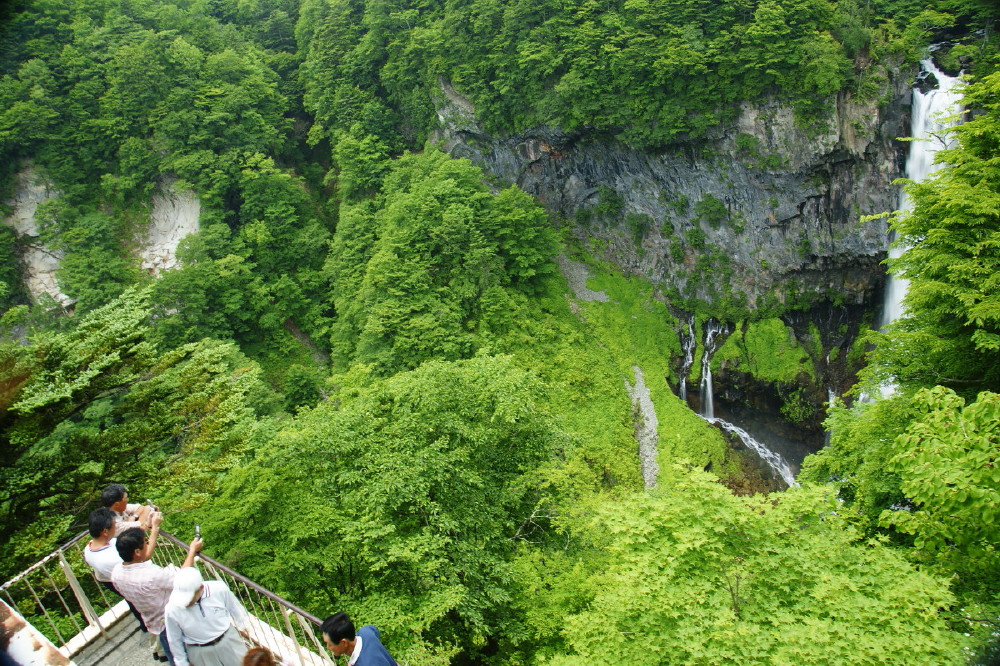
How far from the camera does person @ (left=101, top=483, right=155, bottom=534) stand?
546cm

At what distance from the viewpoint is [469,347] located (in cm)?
1952

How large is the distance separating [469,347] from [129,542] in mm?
15106

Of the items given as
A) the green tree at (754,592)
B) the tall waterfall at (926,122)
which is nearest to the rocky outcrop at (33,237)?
the green tree at (754,592)

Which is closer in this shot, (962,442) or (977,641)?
(977,641)

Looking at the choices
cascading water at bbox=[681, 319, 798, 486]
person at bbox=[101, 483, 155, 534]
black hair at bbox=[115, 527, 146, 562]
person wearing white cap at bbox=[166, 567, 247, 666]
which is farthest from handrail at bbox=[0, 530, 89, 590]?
cascading water at bbox=[681, 319, 798, 486]

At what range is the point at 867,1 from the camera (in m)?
21.0

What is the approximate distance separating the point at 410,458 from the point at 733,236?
21.1 metres

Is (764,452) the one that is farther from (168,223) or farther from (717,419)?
(168,223)

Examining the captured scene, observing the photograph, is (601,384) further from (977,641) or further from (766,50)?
(977,641)

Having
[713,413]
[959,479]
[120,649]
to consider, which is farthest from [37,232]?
[959,479]

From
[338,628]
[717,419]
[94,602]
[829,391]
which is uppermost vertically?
[338,628]

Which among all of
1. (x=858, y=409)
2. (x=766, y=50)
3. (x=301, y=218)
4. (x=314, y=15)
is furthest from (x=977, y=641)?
(x=314, y=15)

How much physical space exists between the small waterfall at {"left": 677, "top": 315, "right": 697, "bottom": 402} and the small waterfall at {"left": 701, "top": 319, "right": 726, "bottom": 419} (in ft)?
1.87

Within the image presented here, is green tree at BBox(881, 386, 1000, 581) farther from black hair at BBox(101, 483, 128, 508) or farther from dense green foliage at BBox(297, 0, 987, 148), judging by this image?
dense green foliage at BBox(297, 0, 987, 148)
